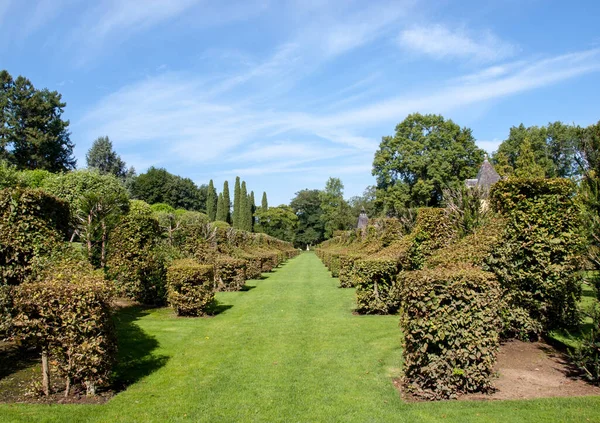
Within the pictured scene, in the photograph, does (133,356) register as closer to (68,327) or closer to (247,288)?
(68,327)

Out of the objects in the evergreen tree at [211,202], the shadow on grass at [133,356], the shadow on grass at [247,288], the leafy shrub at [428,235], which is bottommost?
A: the shadow on grass at [247,288]

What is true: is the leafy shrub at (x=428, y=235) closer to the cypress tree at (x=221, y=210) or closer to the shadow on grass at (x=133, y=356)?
the shadow on grass at (x=133, y=356)

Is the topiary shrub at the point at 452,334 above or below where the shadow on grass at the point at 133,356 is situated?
above

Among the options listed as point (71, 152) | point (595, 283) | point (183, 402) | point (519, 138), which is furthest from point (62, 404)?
point (519, 138)

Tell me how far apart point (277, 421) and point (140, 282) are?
32.1ft

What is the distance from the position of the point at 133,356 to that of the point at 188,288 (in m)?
4.02

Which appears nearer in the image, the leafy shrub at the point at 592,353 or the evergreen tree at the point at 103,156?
the leafy shrub at the point at 592,353

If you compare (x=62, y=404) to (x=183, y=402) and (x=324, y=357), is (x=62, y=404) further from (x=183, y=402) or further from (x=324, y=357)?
(x=324, y=357)

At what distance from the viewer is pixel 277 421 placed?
15.6 feet

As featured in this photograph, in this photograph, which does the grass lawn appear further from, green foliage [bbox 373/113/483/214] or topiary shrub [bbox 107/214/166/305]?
green foliage [bbox 373/113/483/214]

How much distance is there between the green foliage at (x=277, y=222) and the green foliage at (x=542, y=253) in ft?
257

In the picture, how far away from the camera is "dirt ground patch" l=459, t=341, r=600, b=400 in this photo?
5.37 meters

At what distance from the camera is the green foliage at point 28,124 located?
4378cm

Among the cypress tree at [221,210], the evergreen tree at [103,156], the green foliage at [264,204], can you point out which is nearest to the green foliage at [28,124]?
the evergreen tree at [103,156]
